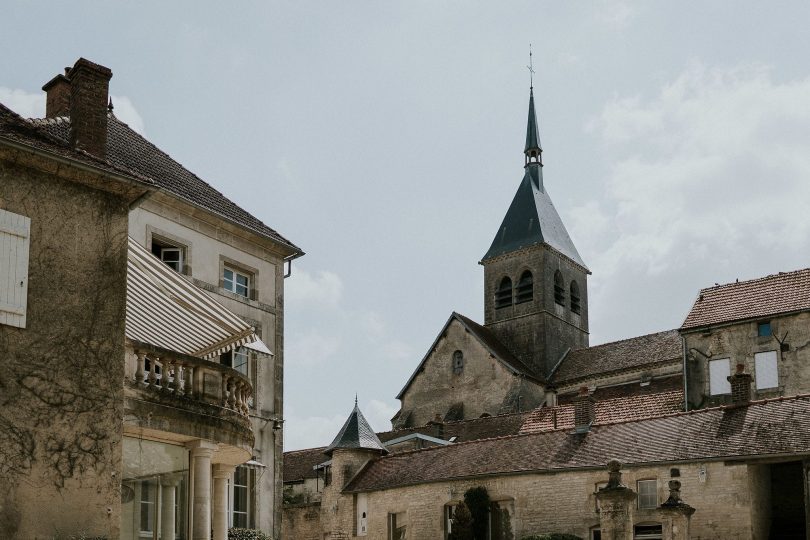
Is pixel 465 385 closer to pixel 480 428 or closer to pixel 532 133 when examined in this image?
pixel 480 428

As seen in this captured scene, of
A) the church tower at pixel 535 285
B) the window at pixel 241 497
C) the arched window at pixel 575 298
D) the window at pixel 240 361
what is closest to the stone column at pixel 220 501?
the window at pixel 241 497

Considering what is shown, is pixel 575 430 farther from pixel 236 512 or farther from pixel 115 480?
pixel 115 480

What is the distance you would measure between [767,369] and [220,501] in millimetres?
24965

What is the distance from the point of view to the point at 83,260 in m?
12.0

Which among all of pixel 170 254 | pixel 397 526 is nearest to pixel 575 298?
pixel 397 526

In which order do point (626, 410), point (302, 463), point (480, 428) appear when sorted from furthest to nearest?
1. point (302, 463)
2. point (480, 428)
3. point (626, 410)

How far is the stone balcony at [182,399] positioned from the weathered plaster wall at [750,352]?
24.9 meters

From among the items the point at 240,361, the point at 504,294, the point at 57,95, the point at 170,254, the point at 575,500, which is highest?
the point at 504,294

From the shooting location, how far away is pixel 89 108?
588 inches

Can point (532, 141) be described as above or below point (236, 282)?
above

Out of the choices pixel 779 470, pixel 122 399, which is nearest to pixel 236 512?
pixel 122 399

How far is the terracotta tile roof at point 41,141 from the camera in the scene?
1168 cm

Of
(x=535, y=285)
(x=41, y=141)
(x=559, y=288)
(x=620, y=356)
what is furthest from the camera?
(x=559, y=288)

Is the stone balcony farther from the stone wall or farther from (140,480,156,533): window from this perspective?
the stone wall
